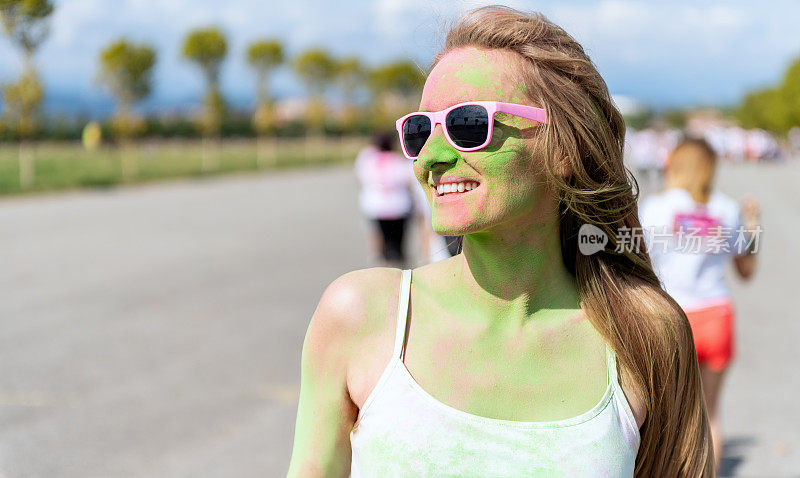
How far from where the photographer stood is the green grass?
21388 mm

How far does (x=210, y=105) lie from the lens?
3178 centimetres

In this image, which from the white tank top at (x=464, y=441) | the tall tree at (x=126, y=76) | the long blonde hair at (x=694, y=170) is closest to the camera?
the white tank top at (x=464, y=441)

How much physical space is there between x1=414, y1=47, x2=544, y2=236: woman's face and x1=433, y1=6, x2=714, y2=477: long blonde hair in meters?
0.03

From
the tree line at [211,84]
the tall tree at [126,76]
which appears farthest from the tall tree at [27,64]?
the tall tree at [126,76]

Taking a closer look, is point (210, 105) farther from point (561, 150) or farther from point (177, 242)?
point (561, 150)

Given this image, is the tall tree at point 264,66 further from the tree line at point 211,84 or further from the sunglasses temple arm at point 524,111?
the sunglasses temple arm at point 524,111

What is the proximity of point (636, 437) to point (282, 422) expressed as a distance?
369 centimetres

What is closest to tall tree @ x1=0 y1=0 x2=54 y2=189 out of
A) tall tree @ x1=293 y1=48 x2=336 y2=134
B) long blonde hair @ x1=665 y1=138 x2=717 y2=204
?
long blonde hair @ x1=665 y1=138 x2=717 y2=204

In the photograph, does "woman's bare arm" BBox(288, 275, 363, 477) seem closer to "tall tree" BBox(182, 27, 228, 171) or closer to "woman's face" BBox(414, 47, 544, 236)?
"woman's face" BBox(414, 47, 544, 236)

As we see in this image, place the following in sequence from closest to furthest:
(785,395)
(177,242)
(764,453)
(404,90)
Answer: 1. (764,453)
2. (785,395)
3. (177,242)
4. (404,90)

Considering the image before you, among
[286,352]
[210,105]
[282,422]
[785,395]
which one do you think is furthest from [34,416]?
[210,105]

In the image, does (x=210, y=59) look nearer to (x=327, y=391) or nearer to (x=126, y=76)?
(x=126, y=76)

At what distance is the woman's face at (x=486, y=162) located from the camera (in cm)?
136

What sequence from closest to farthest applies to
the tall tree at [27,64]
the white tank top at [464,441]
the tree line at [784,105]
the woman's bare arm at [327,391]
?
1. the white tank top at [464,441]
2. the woman's bare arm at [327,391]
3. the tall tree at [27,64]
4. the tree line at [784,105]
